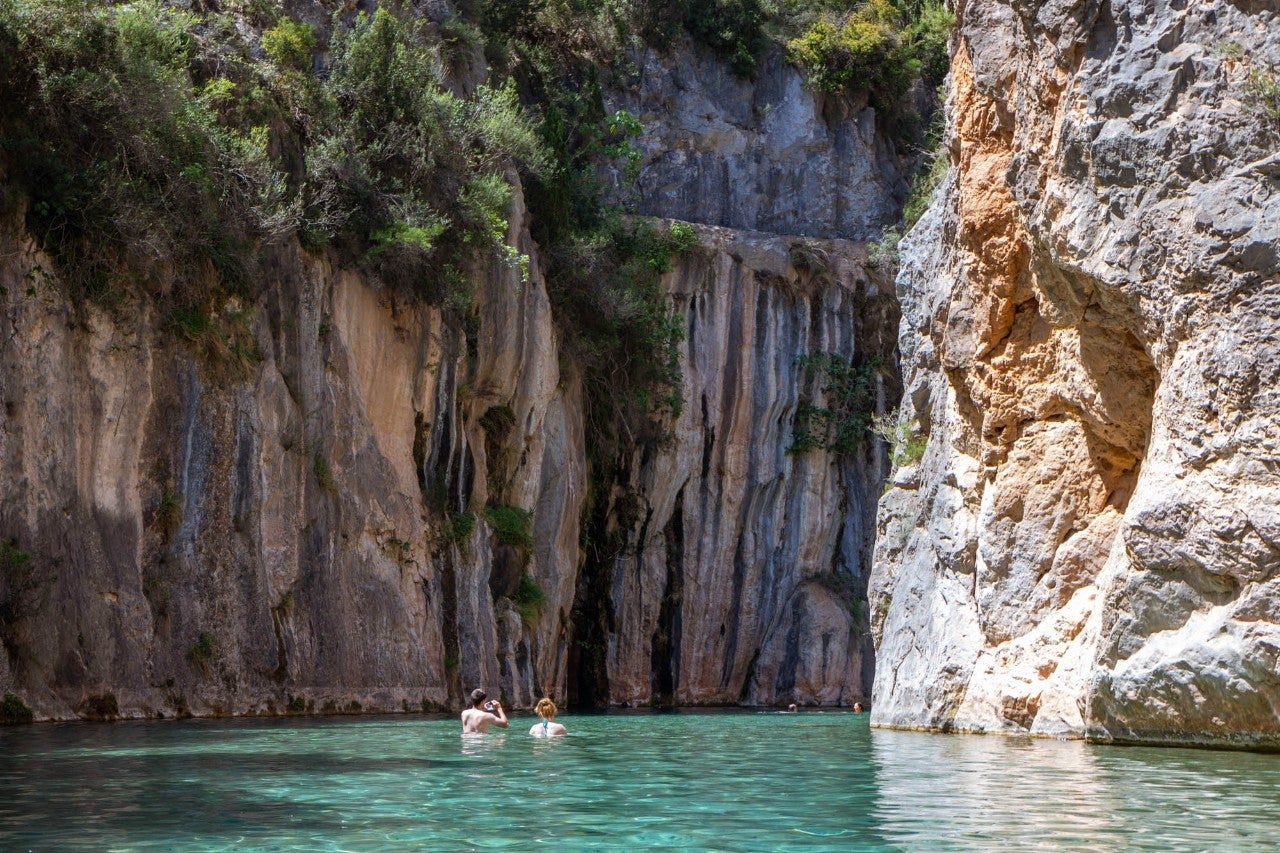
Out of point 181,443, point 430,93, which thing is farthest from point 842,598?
point 181,443

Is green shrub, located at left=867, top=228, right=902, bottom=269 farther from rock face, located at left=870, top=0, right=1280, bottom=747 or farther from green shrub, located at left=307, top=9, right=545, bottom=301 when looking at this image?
rock face, located at left=870, top=0, right=1280, bottom=747

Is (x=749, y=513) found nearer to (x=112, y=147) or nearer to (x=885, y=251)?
(x=885, y=251)

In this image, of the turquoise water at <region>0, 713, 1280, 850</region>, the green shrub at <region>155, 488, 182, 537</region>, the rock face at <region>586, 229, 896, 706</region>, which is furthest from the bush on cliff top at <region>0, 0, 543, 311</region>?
the rock face at <region>586, 229, 896, 706</region>

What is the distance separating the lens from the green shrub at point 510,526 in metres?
29.7

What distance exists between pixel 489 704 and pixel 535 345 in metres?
14.0

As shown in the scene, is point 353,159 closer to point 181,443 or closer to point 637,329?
point 181,443

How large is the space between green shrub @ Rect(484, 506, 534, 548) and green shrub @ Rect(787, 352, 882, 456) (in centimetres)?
1059

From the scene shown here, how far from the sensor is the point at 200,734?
16.7 meters

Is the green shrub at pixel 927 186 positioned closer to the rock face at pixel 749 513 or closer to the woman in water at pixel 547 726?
the rock face at pixel 749 513

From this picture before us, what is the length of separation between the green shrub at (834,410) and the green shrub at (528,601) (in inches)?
416

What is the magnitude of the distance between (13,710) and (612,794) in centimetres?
1101

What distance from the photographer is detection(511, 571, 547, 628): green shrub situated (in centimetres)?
2978

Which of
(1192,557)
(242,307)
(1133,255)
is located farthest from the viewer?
(242,307)

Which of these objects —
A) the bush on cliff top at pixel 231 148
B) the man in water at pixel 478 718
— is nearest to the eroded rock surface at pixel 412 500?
the bush on cliff top at pixel 231 148
